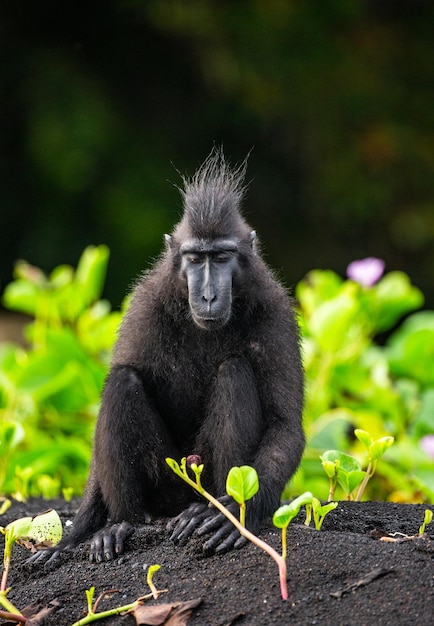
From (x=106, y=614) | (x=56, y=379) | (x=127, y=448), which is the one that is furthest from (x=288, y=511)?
(x=56, y=379)

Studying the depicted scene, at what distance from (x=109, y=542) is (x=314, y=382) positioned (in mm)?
3528

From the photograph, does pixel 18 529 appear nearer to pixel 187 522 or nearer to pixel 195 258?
pixel 187 522

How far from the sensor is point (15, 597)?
4145mm

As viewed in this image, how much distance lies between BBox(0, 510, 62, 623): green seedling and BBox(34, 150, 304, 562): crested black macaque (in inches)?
8.5

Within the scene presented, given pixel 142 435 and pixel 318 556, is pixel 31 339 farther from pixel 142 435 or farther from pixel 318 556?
pixel 318 556

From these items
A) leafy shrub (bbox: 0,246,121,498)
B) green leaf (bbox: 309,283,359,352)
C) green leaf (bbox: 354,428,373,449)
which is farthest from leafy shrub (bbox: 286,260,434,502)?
green leaf (bbox: 354,428,373,449)

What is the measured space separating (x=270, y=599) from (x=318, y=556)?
30cm

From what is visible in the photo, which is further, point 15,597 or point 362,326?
point 362,326

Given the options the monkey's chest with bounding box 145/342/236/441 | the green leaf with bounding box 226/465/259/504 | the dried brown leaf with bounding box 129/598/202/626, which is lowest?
the dried brown leaf with bounding box 129/598/202/626

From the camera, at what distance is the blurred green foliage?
6867 millimetres

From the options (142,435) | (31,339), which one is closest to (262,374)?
(142,435)

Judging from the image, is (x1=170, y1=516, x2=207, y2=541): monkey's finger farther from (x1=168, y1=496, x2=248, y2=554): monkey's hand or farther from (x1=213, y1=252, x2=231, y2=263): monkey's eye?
(x1=213, y1=252, x2=231, y2=263): monkey's eye

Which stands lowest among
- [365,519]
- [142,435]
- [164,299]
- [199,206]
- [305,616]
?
[305,616]

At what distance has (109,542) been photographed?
444cm
